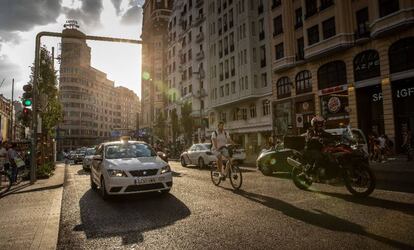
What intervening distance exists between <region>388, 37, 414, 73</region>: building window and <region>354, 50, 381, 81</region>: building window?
1.07 metres

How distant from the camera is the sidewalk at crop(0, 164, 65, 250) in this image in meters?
4.42

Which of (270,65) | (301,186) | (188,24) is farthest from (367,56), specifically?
(188,24)

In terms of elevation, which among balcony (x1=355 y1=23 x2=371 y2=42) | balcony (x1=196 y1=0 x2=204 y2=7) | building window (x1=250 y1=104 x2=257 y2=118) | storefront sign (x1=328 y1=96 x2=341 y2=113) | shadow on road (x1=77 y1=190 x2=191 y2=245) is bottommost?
shadow on road (x1=77 y1=190 x2=191 y2=245)

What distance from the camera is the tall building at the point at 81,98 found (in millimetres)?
105562

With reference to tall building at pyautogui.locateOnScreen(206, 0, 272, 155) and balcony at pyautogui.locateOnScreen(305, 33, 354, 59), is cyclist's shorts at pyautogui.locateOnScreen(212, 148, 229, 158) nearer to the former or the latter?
balcony at pyautogui.locateOnScreen(305, 33, 354, 59)

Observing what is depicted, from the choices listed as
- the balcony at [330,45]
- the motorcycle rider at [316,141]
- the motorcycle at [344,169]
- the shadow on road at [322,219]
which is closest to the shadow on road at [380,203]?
the motorcycle at [344,169]

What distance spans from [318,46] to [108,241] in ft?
83.9

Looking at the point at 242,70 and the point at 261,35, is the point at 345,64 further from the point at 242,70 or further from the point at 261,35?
the point at 242,70

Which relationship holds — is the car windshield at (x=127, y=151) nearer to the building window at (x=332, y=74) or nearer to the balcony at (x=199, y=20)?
the building window at (x=332, y=74)

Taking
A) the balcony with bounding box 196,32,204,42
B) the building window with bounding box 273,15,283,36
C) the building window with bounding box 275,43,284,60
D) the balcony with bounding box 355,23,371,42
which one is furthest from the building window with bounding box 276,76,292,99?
the balcony with bounding box 196,32,204,42

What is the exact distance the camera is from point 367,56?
2328 cm

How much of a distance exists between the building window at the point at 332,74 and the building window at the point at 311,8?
4.86m

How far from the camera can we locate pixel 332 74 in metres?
26.0

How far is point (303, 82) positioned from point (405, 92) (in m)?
9.15
